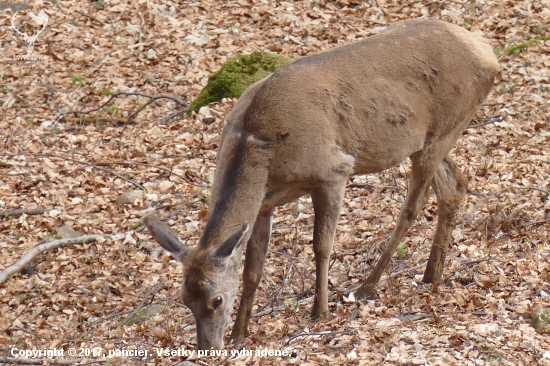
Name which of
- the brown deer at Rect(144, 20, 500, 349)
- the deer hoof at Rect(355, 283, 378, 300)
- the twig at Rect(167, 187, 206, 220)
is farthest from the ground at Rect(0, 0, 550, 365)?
the brown deer at Rect(144, 20, 500, 349)

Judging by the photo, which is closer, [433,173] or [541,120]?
[433,173]

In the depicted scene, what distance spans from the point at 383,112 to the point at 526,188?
8.62ft

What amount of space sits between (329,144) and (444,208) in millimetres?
1719

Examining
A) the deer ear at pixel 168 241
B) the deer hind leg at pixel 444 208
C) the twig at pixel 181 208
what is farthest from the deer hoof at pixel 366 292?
the twig at pixel 181 208

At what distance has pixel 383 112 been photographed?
684 centimetres

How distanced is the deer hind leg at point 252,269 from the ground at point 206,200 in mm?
208

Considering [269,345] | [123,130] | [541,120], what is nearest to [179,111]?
[123,130]

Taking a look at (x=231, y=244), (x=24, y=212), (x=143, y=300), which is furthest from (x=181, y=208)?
(x=231, y=244)

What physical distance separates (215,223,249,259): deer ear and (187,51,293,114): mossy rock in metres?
6.00

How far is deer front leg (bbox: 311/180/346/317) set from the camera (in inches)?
257

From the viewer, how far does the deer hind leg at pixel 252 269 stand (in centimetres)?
669

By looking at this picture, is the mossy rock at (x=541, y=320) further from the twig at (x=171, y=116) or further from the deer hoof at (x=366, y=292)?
the twig at (x=171, y=116)

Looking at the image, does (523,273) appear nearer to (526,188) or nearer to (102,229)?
(526,188)

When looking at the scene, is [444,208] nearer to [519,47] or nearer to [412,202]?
[412,202]
